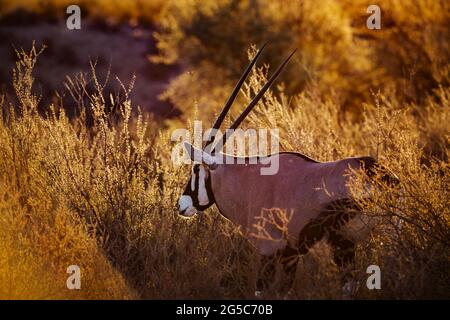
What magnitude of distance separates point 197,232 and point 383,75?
36.7 ft

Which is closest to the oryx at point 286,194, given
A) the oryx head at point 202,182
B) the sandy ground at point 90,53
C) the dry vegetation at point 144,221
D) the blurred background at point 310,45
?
the oryx head at point 202,182

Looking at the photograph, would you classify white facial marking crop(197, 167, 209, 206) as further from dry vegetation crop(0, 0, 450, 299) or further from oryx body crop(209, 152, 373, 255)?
dry vegetation crop(0, 0, 450, 299)

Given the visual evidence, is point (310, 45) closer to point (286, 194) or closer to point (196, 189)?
point (196, 189)

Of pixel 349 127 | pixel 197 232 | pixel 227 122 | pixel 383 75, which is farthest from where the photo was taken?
pixel 383 75

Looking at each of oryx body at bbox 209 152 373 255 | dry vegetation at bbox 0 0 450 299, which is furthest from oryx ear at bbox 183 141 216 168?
dry vegetation at bbox 0 0 450 299

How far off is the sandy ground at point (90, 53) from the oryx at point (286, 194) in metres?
17.0

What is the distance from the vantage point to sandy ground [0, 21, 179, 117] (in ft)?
85.8

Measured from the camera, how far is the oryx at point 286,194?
18.4 ft

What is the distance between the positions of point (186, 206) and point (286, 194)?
0.79 m

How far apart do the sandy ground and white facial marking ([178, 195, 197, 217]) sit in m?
17.0

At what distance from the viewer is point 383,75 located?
56.0 ft

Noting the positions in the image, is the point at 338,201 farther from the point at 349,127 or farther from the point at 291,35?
the point at 291,35

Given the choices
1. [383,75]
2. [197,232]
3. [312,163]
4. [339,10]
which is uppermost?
[339,10]
